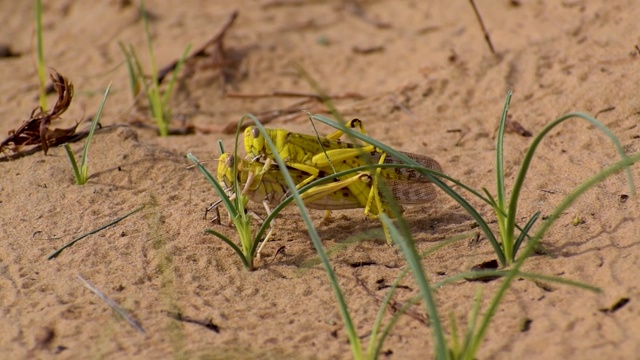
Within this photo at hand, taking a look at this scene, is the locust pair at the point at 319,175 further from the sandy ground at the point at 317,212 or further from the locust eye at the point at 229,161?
the sandy ground at the point at 317,212

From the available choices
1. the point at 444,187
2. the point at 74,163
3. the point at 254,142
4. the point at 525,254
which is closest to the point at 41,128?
the point at 74,163

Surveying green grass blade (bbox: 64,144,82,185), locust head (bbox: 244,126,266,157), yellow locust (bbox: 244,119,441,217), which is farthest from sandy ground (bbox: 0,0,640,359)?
locust head (bbox: 244,126,266,157)

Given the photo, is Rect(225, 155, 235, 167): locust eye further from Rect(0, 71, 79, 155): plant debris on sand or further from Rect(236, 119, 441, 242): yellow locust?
Rect(0, 71, 79, 155): plant debris on sand

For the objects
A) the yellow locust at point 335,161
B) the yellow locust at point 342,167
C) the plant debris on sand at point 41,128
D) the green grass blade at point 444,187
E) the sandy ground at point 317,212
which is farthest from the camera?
the plant debris on sand at point 41,128

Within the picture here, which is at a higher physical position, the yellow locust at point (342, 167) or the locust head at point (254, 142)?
the locust head at point (254, 142)

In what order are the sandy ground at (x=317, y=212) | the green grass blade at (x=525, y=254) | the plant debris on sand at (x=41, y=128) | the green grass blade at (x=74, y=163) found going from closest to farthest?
1. the green grass blade at (x=525, y=254)
2. the sandy ground at (x=317, y=212)
3. the green grass blade at (x=74, y=163)
4. the plant debris on sand at (x=41, y=128)

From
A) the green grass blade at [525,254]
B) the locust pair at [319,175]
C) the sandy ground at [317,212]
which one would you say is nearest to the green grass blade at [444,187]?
the sandy ground at [317,212]

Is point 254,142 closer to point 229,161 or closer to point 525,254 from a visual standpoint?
point 229,161
